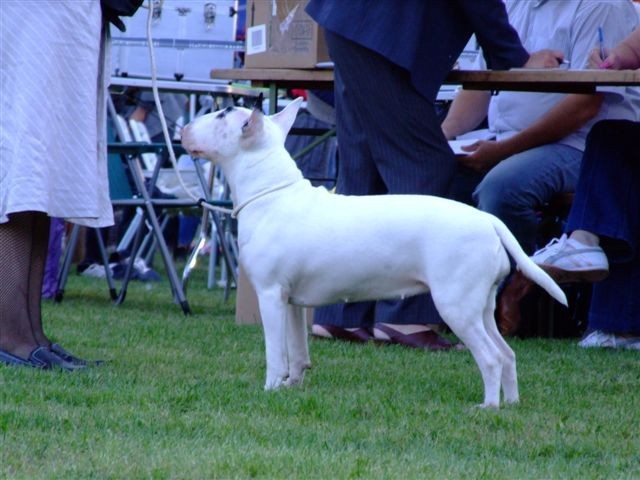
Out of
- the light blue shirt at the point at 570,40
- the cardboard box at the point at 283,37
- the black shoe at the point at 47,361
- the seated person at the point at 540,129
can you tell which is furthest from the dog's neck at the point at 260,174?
the light blue shirt at the point at 570,40

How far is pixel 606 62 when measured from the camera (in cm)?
487

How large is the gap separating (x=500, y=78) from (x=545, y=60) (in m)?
0.27

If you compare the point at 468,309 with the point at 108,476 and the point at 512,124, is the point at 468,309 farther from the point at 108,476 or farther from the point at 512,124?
the point at 512,124

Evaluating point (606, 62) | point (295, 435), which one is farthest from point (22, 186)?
point (606, 62)

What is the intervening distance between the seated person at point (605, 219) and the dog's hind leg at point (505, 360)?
1.22 meters

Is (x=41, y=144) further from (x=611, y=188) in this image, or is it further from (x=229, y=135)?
(x=611, y=188)

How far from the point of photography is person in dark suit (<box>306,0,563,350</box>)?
5031 millimetres

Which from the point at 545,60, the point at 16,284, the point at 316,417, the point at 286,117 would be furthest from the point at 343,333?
the point at 316,417

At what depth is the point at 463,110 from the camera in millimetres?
6656

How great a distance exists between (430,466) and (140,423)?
87 cm

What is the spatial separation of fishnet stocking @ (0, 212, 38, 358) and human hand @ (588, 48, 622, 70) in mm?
2262

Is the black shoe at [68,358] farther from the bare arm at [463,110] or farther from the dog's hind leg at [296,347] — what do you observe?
the bare arm at [463,110]

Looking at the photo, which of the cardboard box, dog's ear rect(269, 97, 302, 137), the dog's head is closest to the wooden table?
the cardboard box

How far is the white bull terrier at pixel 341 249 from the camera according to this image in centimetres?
389
